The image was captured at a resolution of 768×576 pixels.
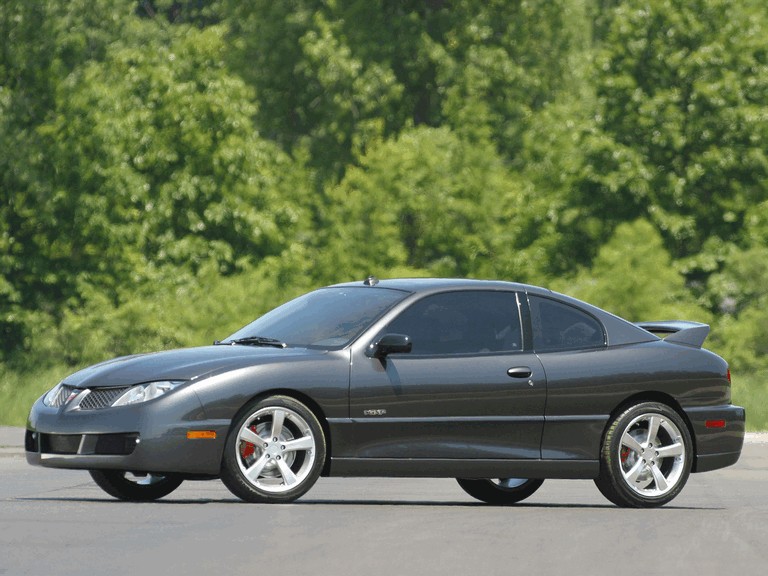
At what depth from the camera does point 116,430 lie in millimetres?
11398

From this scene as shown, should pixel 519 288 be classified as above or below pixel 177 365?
above

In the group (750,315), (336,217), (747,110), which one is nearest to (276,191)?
(336,217)

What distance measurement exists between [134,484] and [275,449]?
1.54 metres

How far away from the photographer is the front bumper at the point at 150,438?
37.3 feet

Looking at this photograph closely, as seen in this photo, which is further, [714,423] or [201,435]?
[714,423]

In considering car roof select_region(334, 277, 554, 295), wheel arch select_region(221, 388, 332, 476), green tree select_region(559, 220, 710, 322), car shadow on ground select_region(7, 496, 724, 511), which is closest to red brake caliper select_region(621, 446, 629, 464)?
car shadow on ground select_region(7, 496, 724, 511)

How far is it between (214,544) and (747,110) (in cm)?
3581

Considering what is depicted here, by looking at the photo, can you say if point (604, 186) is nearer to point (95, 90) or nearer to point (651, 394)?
point (95, 90)


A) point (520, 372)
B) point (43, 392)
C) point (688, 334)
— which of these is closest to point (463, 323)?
point (520, 372)

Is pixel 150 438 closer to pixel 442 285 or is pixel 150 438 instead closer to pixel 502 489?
pixel 442 285

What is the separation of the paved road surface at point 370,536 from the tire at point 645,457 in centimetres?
15

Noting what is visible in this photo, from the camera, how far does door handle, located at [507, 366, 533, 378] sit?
40.5 feet

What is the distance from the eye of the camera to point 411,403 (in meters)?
12.0

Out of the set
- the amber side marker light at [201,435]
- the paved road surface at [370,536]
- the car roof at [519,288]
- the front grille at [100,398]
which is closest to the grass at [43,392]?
the paved road surface at [370,536]
